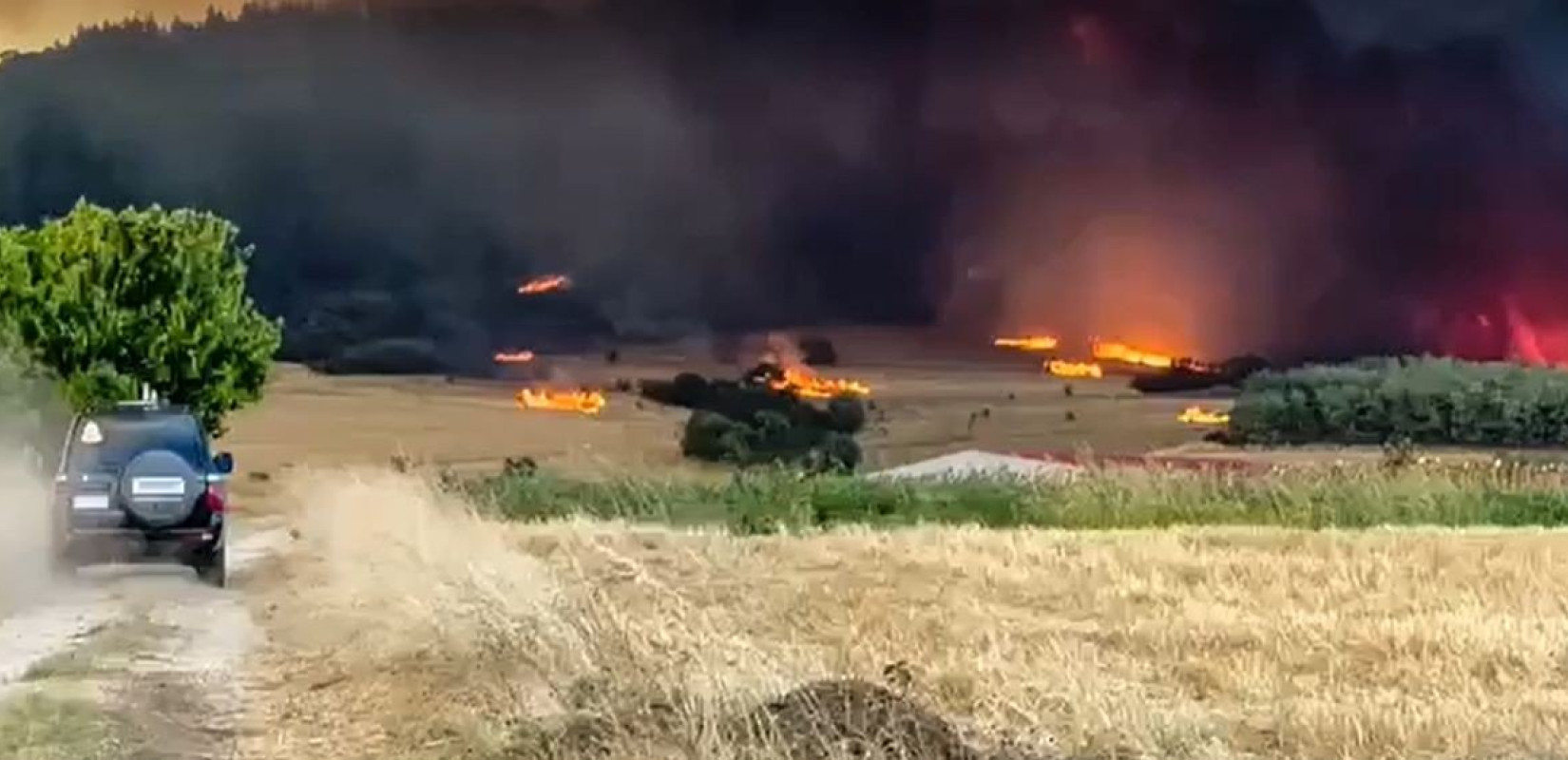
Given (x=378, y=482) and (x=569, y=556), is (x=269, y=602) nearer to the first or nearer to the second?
(x=569, y=556)

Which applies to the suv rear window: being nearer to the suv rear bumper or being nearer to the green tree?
the suv rear bumper

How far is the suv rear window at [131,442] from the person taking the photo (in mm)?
27062

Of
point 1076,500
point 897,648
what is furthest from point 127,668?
point 1076,500

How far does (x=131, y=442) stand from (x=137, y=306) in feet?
109

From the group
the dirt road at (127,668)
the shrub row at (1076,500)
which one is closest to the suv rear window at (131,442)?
the dirt road at (127,668)

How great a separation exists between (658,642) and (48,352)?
45.2m

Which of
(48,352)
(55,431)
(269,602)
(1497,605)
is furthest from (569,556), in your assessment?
(48,352)

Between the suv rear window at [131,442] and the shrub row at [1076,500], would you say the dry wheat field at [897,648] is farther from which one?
the shrub row at [1076,500]

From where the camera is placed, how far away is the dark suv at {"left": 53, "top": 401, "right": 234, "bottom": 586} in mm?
26438

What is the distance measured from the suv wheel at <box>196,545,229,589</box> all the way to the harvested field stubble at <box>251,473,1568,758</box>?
3.87ft

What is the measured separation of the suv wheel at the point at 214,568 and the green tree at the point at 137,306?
30.3m

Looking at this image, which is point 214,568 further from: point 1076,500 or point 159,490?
point 1076,500

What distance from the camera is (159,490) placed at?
87.1 ft

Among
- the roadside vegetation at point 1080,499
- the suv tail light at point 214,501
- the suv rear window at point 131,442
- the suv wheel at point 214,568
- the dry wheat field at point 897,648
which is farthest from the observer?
the roadside vegetation at point 1080,499
